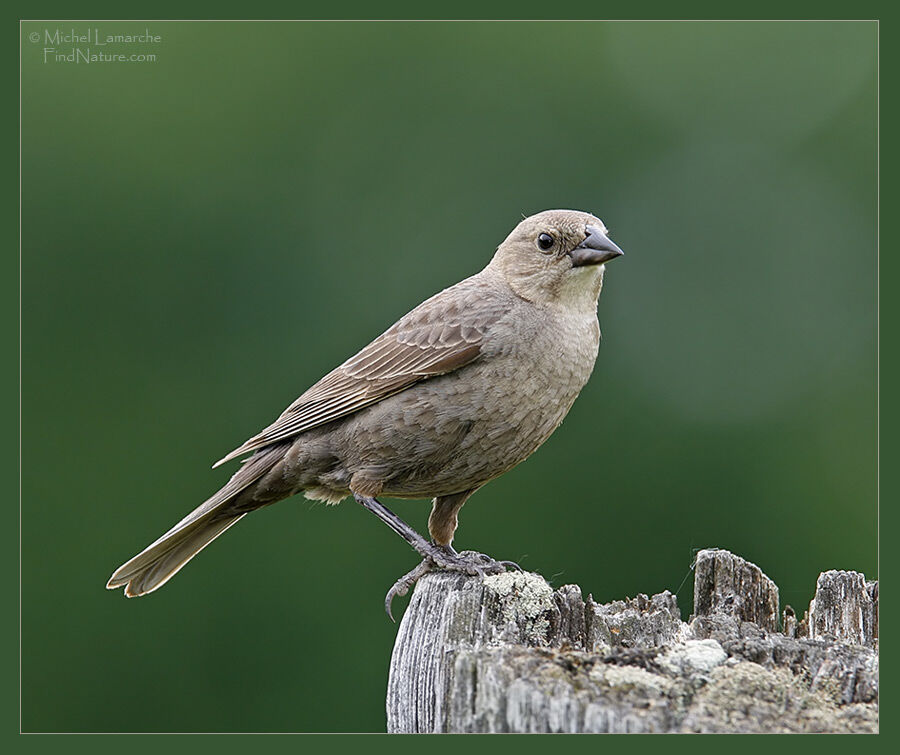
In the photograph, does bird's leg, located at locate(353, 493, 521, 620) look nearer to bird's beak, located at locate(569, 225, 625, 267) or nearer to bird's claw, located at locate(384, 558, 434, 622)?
bird's claw, located at locate(384, 558, 434, 622)

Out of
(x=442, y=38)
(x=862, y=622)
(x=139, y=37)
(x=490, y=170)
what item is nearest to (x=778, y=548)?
(x=862, y=622)

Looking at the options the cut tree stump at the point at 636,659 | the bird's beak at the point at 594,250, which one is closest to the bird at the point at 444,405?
the bird's beak at the point at 594,250

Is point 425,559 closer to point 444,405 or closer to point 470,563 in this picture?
point 470,563

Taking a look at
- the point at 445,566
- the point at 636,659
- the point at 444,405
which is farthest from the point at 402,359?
the point at 636,659

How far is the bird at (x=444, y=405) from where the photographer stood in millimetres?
5168

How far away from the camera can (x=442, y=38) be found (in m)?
6.85

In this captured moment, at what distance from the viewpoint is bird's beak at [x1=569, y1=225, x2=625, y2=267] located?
5.27 m

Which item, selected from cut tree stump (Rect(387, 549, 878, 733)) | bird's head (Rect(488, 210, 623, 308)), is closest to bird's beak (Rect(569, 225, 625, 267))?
bird's head (Rect(488, 210, 623, 308))

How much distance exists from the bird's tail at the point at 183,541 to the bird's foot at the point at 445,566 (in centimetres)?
102

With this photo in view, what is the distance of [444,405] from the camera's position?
17.0ft

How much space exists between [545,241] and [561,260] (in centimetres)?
14

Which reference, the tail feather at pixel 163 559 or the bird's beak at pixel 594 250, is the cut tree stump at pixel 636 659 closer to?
the bird's beak at pixel 594 250

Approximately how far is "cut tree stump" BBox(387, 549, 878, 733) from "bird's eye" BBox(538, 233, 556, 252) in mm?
1772

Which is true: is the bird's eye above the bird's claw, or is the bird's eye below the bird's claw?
above
